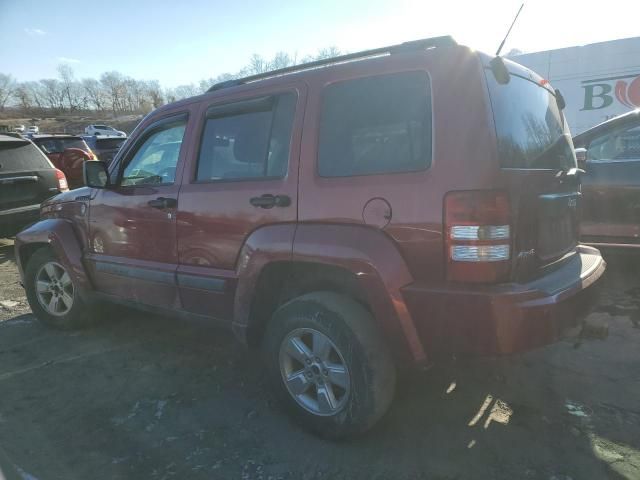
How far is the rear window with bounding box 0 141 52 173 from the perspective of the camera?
690 centimetres

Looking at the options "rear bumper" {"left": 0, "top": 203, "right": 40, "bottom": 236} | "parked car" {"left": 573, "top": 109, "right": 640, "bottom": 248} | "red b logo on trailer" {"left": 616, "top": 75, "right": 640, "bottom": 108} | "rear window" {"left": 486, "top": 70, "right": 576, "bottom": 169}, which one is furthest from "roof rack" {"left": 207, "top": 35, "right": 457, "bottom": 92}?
"red b logo on trailer" {"left": 616, "top": 75, "right": 640, "bottom": 108}

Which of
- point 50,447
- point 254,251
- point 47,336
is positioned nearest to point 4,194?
point 47,336

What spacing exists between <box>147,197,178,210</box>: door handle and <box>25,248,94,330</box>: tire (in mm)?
1457

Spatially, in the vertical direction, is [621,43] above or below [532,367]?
above

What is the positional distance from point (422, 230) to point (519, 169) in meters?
0.57

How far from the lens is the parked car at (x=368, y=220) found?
2.05 meters

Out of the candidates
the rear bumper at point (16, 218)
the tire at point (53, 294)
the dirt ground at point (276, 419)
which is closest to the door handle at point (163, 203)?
the dirt ground at point (276, 419)

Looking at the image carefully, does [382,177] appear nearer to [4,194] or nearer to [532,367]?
[532,367]

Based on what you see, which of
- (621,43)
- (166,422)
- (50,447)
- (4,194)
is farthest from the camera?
(621,43)

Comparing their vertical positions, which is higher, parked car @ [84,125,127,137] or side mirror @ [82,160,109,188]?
parked car @ [84,125,127,137]

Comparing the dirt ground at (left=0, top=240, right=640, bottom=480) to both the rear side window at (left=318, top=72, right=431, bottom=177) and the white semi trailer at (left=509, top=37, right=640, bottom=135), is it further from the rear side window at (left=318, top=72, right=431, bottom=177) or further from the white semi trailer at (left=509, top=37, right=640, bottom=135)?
the white semi trailer at (left=509, top=37, right=640, bottom=135)

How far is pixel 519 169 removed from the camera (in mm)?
2170

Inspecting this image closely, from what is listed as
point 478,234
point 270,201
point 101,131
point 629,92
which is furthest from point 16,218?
point 101,131

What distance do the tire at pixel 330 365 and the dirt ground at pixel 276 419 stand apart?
198 mm
